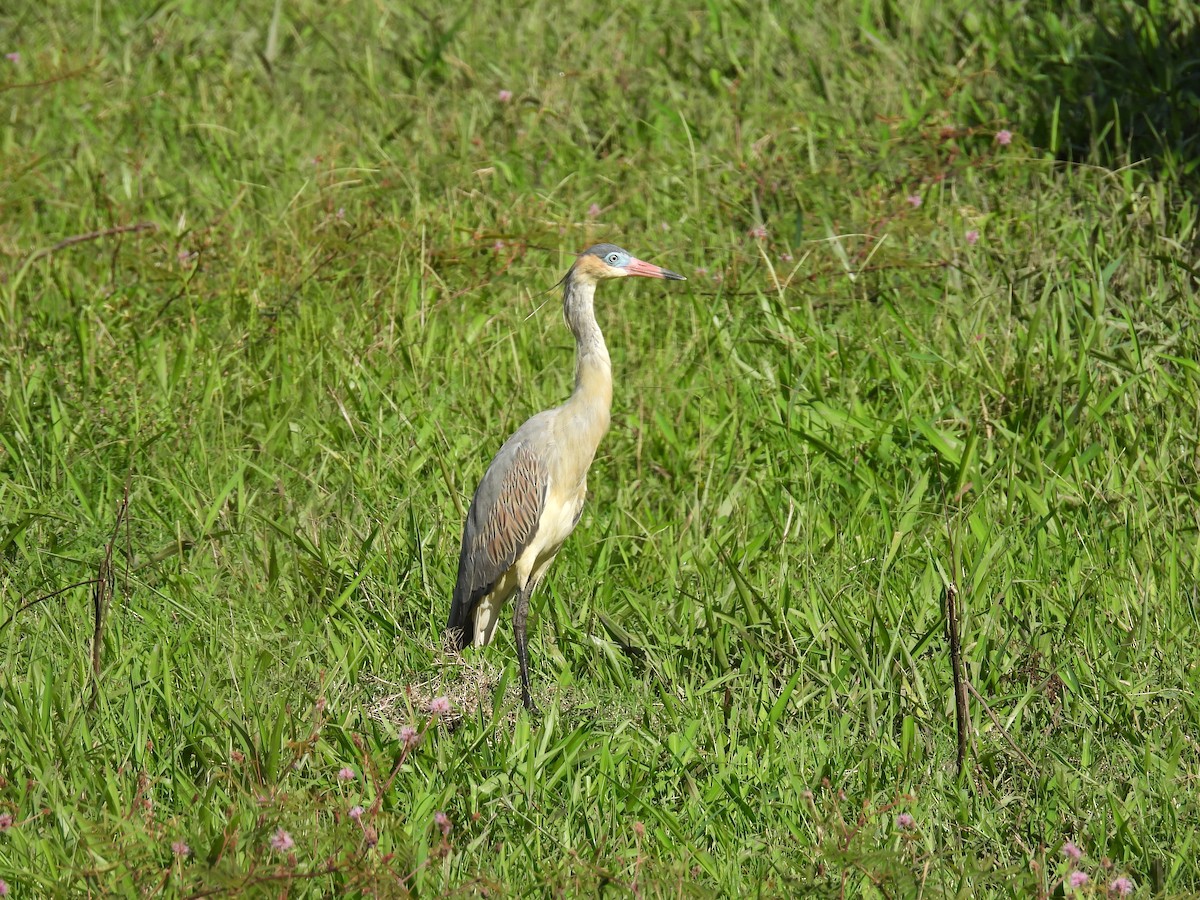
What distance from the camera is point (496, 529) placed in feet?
14.9

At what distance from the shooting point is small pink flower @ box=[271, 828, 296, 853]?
300cm

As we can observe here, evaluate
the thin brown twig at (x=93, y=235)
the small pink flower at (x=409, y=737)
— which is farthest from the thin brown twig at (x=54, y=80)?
the small pink flower at (x=409, y=737)

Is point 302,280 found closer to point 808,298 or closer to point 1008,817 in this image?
point 808,298

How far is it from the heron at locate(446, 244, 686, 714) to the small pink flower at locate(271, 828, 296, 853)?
1408mm

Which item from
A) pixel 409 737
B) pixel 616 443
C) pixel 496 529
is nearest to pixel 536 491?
pixel 496 529

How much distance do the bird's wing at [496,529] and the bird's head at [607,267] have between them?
24.9 inches

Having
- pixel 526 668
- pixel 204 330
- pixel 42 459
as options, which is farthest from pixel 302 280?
pixel 526 668

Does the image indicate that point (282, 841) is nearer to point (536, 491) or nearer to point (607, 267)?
point (536, 491)

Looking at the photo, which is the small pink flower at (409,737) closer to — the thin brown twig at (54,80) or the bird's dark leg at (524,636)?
the bird's dark leg at (524,636)

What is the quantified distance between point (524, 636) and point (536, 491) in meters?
0.47

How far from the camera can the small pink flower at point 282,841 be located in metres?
3.00

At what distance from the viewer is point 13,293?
604 centimetres

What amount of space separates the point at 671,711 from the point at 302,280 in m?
3.17

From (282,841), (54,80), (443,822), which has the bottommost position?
(443,822)
